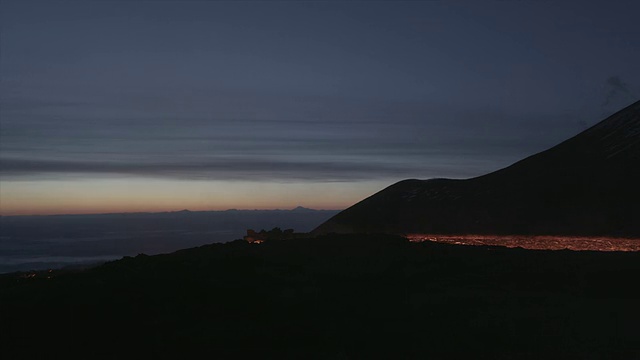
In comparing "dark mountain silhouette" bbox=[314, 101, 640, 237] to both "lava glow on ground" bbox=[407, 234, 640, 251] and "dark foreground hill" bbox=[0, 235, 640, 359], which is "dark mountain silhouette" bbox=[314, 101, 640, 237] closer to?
"lava glow on ground" bbox=[407, 234, 640, 251]

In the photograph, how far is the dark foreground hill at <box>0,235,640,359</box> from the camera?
1711cm

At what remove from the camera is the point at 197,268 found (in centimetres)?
3136

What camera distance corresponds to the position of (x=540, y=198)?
8038cm

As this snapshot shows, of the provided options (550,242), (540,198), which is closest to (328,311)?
(550,242)

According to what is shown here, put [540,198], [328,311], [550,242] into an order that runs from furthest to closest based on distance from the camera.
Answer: [540,198] < [550,242] < [328,311]

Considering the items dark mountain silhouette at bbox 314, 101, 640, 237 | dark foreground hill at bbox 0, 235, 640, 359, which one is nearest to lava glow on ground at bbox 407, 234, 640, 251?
dark mountain silhouette at bbox 314, 101, 640, 237

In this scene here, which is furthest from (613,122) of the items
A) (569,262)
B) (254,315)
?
(254,315)

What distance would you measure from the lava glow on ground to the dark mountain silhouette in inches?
94.8

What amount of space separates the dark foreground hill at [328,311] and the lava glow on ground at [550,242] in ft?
75.4

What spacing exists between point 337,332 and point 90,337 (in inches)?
307

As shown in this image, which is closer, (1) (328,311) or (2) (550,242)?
(1) (328,311)

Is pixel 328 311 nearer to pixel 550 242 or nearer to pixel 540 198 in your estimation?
pixel 550 242

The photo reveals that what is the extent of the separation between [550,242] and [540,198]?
62.9 ft

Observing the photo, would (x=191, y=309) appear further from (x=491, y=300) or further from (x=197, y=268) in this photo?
(x=491, y=300)
